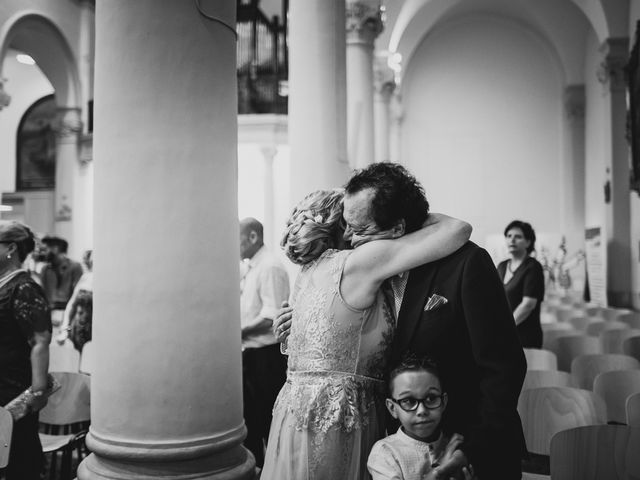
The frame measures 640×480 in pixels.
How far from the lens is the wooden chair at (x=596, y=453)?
277 cm

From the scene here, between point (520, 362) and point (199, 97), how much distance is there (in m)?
1.42

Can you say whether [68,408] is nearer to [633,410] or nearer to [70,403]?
[70,403]

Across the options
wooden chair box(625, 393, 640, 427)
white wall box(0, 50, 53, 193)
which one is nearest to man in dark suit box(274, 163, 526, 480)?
wooden chair box(625, 393, 640, 427)

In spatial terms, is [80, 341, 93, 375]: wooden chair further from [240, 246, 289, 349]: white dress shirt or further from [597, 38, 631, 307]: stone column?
[597, 38, 631, 307]: stone column

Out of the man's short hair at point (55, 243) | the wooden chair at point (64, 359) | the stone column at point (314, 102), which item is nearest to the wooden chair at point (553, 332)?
the stone column at point (314, 102)

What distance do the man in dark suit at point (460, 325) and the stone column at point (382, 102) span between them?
12237 millimetres

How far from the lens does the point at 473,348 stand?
185 cm

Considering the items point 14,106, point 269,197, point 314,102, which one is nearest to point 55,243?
point 314,102

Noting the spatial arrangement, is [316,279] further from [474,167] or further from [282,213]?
[474,167]

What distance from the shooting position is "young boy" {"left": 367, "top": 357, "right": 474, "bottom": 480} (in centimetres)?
187

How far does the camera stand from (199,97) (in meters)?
2.42

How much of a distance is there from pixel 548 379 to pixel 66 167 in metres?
12.7

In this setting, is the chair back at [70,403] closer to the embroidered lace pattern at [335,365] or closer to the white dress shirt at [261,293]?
the white dress shirt at [261,293]

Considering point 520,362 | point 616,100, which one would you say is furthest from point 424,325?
point 616,100
